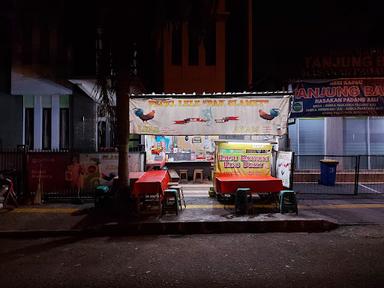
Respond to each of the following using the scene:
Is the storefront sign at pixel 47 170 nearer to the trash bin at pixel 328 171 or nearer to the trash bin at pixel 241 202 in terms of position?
the trash bin at pixel 241 202

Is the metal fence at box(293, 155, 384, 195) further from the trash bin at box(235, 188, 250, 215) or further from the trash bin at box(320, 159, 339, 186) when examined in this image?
the trash bin at box(235, 188, 250, 215)

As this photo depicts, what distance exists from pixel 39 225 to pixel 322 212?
7645 millimetres

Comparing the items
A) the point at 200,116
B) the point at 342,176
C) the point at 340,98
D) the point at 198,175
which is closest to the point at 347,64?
the point at 340,98

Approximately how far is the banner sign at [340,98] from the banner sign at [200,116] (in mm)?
4411

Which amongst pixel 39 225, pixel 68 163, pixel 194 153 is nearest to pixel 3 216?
pixel 39 225

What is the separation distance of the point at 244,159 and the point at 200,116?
219 centimetres

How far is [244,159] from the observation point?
11445 millimetres

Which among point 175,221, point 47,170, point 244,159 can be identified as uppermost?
point 244,159

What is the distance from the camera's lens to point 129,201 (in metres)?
9.95

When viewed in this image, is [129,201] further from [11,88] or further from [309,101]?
[11,88]

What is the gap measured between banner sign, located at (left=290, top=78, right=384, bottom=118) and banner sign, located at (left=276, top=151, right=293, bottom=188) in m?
4.04

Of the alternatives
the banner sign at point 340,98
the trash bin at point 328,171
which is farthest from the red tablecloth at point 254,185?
the banner sign at point 340,98

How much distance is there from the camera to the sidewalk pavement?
842 cm

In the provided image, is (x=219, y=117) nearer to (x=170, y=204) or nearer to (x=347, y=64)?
(x=170, y=204)
